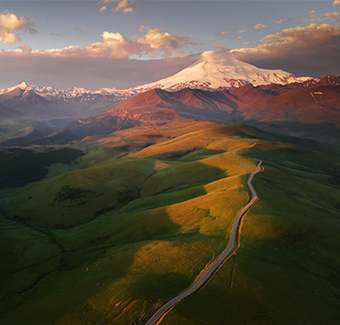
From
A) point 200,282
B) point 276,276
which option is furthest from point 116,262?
point 276,276

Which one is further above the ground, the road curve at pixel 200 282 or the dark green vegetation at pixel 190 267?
the road curve at pixel 200 282

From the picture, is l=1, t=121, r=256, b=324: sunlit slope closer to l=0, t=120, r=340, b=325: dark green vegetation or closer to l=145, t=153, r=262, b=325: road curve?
l=0, t=120, r=340, b=325: dark green vegetation

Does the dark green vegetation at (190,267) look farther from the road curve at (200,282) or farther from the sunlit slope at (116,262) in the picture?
the road curve at (200,282)

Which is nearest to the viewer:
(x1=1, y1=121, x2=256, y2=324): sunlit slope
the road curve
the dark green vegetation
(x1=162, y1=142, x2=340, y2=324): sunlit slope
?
the road curve

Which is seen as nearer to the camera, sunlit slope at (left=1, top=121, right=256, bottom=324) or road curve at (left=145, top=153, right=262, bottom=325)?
road curve at (left=145, top=153, right=262, bottom=325)

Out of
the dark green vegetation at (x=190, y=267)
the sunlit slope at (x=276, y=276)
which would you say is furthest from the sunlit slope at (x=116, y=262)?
the sunlit slope at (x=276, y=276)

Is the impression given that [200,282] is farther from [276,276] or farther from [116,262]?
[116,262]

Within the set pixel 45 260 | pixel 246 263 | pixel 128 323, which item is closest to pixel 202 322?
pixel 128 323

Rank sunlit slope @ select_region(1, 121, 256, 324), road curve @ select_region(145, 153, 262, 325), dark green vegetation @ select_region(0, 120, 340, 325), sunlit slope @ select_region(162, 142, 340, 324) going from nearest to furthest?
road curve @ select_region(145, 153, 262, 325), sunlit slope @ select_region(162, 142, 340, 324), dark green vegetation @ select_region(0, 120, 340, 325), sunlit slope @ select_region(1, 121, 256, 324)

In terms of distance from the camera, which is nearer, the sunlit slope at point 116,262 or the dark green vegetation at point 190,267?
the dark green vegetation at point 190,267

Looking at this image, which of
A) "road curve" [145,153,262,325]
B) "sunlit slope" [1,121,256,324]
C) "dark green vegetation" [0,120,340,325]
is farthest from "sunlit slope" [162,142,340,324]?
"sunlit slope" [1,121,256,324]
